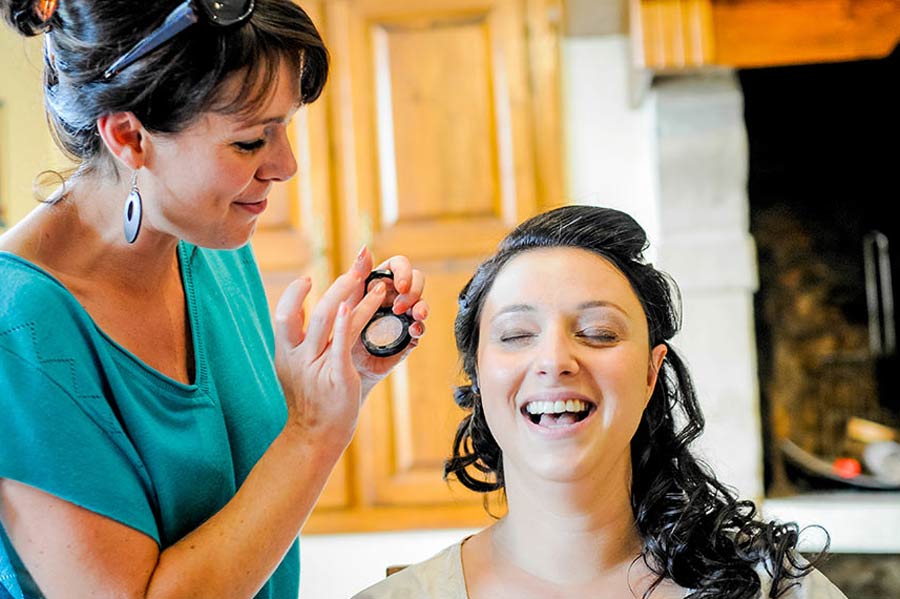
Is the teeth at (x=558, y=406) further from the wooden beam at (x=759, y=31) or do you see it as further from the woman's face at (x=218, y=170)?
the wooden beam at (x=759, y=31)


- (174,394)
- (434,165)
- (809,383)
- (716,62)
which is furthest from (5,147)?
(809,383)

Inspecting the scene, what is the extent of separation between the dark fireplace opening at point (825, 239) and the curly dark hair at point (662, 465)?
1.78 metres

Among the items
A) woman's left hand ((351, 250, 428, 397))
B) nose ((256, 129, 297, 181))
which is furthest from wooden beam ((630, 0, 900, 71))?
nose ((256, 129, 297, 181))

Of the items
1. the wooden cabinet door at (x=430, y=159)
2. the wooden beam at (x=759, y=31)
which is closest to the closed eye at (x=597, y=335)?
the wooden beam at (x=759, y=31)

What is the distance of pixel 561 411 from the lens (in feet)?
4.09

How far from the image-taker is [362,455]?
3.07 meters

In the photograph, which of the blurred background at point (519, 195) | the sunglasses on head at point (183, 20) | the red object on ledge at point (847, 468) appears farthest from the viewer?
the blurred background at point (519, 195)

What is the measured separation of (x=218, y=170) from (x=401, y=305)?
0.28 m

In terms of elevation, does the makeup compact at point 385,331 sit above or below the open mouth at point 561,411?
above

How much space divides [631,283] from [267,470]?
52cm

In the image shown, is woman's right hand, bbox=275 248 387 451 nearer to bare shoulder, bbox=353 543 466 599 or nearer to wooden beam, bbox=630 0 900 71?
bare shoulder, bbox=353 543 466 599

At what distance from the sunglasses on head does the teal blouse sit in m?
0.24

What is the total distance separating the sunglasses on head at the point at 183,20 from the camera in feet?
3.41

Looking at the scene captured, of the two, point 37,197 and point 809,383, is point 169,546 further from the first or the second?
point 809,383
